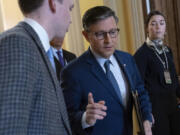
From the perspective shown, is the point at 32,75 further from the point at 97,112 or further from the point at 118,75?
the point at 118,75

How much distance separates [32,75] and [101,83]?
81 centimetres

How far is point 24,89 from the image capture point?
75 cm

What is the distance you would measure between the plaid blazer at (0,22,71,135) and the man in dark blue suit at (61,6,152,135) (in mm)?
614

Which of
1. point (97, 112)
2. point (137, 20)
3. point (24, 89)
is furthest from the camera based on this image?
point (137, 20)

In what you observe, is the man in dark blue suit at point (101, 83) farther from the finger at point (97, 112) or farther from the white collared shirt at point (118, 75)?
the finger at point (97, 112)

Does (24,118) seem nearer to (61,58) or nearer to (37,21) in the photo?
(37,21)

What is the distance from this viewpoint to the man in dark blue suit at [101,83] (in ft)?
4.94

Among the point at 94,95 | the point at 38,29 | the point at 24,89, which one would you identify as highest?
the point at 38,29

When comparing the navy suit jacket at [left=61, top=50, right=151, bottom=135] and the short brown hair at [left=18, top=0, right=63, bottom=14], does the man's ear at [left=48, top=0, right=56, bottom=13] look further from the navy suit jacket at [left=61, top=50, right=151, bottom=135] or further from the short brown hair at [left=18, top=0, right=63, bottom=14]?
the navy suit jacket at [left=61, top=50, right=151, bottom=135]

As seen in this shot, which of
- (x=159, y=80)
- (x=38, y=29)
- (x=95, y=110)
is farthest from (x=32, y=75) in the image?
(x=159, y=80)

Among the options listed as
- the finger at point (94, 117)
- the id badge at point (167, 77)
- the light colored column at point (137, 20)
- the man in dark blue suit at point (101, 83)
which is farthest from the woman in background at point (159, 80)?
the finger at point (94, 117)

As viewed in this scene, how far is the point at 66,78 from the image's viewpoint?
5.02 feet

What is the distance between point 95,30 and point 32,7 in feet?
2.36

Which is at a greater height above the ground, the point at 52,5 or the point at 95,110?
the point at 52,5
